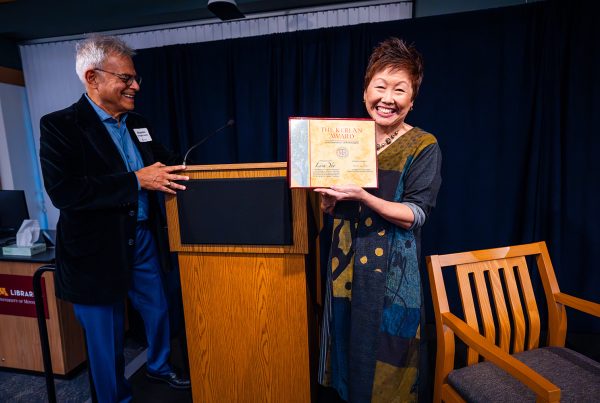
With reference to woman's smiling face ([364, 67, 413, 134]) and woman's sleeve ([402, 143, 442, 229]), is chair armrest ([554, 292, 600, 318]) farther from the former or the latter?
→ woman's smiling face ([364, 67, 413, 134])

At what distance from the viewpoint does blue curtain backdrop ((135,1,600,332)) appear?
7.11 feet

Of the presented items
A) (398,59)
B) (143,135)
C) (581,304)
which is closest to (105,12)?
(143,135)

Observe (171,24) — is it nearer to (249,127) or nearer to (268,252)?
(249,127)

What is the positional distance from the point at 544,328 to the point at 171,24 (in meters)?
3.98

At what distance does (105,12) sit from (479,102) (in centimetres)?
307

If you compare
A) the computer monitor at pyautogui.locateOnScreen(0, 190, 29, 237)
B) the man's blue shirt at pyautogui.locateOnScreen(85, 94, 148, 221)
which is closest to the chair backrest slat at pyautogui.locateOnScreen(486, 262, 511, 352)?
the man's blue shirt at pyautogui.locateOnScreen(85, 94, 148, 221)

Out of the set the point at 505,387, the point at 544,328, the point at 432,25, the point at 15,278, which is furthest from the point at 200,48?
the point at 544,328

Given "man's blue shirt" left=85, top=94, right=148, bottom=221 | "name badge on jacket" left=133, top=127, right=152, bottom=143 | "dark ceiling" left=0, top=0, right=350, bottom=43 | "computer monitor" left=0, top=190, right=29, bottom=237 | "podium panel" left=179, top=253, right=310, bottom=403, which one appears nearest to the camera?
"podium panel" left=179, top=253, right=310, bottom=403

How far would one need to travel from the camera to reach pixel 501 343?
127 centimetres

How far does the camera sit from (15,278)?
1.97 metres

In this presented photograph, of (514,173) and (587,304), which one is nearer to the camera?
(587,304)

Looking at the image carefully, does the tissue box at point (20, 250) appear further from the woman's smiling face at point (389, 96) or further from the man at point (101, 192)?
the woman's smiling face at point (389, 96)

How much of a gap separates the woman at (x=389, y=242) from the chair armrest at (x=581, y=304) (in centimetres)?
61

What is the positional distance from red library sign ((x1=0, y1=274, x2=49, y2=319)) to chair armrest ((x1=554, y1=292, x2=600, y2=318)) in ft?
8.68
